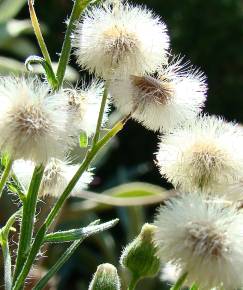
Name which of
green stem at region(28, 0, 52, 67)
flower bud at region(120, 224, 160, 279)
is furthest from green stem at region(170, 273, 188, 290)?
green stem at region(28, 0, 52, 67)

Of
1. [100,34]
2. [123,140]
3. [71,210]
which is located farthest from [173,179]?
[123,140]

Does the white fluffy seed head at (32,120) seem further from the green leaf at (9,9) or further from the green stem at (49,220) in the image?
the green leaf at (9,9)

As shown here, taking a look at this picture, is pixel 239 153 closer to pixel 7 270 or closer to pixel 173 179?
pixel 173 179

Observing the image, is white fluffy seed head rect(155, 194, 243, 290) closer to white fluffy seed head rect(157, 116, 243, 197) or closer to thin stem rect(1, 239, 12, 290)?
white fluffy seed head rect(157, 116, 243, 197)

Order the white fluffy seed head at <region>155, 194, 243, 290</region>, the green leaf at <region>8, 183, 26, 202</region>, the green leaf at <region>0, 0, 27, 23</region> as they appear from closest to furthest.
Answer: the white fluffy seed head at <region>155, 194, 243, 290</region>, the green leaf at <region>8, 183, 26, 202</region>, the green leaf at <region>0, 0, 27, 23</region>

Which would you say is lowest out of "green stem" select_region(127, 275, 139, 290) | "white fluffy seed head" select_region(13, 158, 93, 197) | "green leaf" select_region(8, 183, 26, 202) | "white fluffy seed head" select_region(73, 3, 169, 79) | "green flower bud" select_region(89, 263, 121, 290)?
"green flower bud" select_region(89, 263, 121, 290)

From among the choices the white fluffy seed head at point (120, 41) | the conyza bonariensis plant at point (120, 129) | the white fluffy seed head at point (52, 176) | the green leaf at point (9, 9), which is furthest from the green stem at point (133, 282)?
the green leaf at point (9, 9)

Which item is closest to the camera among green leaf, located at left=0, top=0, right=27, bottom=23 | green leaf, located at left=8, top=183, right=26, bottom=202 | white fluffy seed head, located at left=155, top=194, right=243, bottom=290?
white fluffy seed head, located at left=155, top=194, right=243, bottom=290
